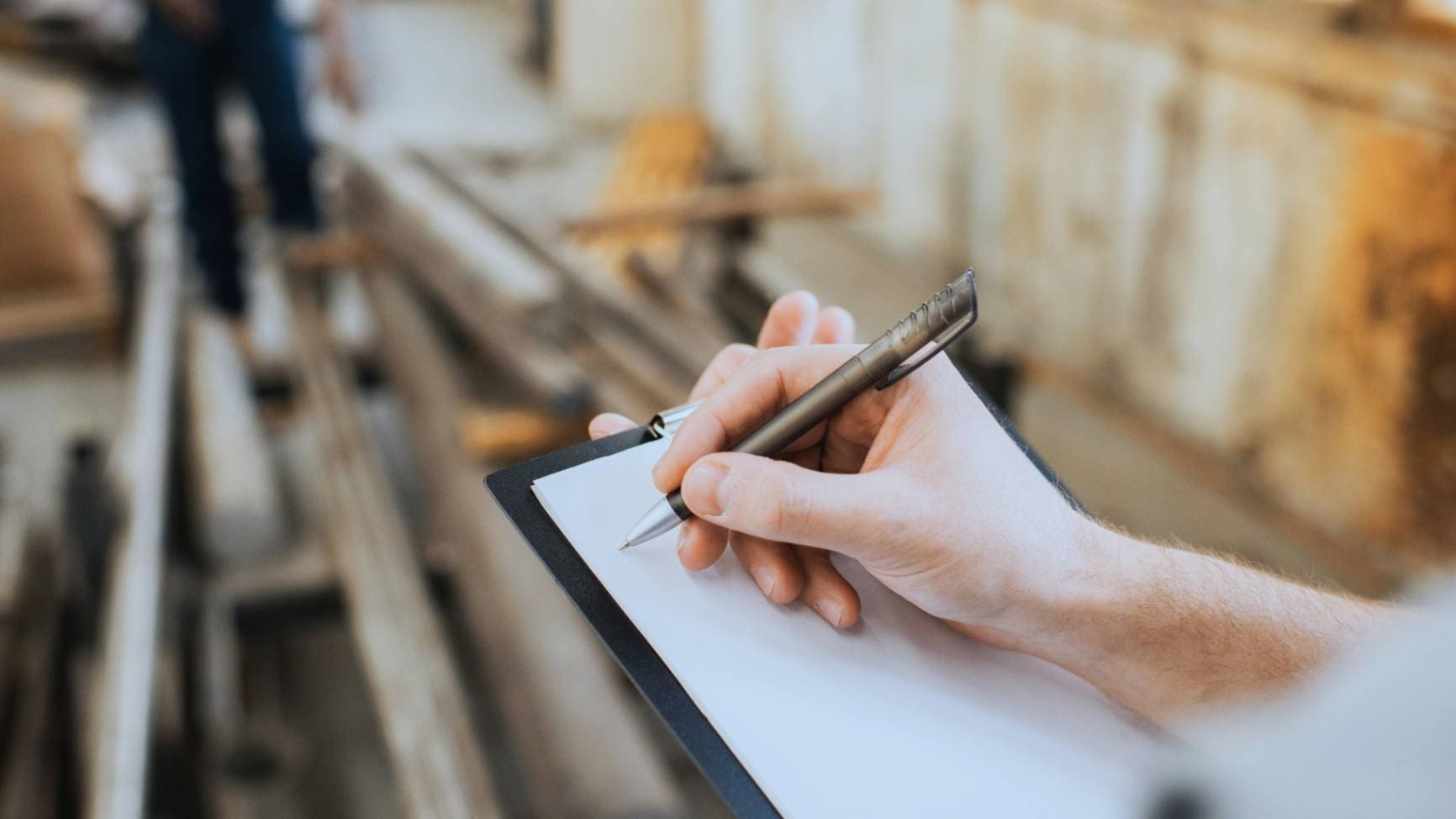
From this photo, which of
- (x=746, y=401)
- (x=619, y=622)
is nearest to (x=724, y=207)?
(x=746, y=401)

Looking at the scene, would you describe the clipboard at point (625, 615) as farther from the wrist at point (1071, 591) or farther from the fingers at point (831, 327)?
the fingers at point (831, 327)

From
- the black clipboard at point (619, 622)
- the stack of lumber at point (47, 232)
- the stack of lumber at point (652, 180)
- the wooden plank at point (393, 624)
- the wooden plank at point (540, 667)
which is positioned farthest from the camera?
the stack of lumber at point (652, 180)

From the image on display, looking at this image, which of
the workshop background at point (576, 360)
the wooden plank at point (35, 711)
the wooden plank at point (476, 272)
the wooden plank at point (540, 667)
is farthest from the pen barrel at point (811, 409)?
the wooden plank at point (35, 711)

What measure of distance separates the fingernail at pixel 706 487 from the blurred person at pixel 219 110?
3063mm

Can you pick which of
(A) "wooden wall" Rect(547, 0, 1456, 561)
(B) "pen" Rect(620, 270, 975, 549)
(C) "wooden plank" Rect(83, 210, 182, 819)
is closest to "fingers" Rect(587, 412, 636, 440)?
(B) "pen" Rect(620, 270, 975, 549)

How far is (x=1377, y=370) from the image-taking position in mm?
2992

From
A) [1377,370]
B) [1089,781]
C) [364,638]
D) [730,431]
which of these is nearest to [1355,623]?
[1089,781]

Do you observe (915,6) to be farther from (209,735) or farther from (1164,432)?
(209,735)

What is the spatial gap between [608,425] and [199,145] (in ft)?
10.3

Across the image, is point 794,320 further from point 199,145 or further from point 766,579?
point 199,145

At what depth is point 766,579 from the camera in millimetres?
824

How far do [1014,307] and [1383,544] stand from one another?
5.64ft

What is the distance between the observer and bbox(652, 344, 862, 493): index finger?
83 cm

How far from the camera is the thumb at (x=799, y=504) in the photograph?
73 cm
